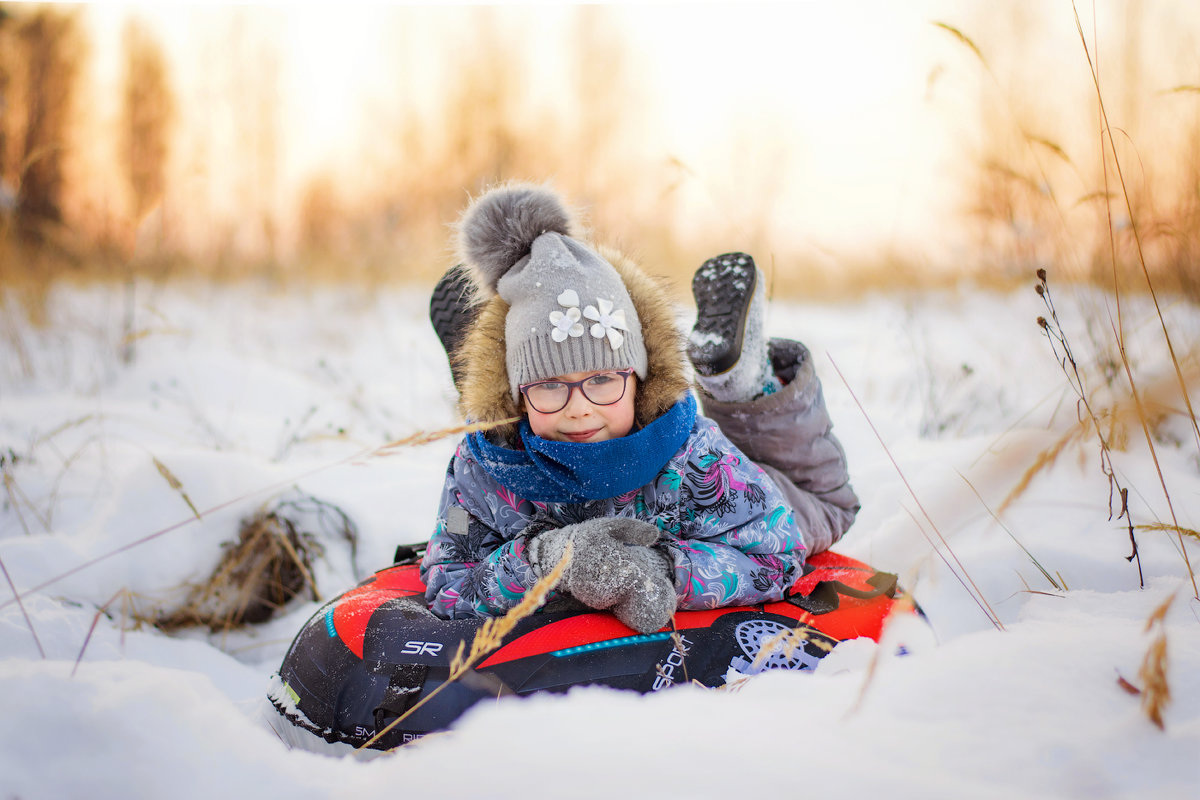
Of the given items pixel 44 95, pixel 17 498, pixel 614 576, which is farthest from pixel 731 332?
pixel 44 95

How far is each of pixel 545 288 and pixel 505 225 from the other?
1.04 feet

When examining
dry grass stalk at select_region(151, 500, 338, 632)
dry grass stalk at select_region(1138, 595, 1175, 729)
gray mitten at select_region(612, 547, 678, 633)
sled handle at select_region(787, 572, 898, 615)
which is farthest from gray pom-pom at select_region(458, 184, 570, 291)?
dry grass stalk at select_region(1138, 595, 1175, 729)

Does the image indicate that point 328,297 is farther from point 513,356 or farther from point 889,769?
point 889,769

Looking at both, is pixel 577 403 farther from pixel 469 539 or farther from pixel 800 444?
pixel 800 444

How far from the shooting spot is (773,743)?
0.79 m

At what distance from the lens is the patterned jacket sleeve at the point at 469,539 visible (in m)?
1.83

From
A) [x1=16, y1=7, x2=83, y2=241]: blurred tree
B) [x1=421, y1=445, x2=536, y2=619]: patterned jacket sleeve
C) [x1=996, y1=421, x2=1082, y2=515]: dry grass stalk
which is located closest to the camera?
[x1=996, y1=421, x2=1082, y2=515]: dry grass stalk

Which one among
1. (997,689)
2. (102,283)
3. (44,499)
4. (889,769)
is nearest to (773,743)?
(889,769)

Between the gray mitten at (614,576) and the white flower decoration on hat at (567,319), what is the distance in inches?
20.7

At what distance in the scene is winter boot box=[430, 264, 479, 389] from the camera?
8.00ft

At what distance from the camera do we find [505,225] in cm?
207

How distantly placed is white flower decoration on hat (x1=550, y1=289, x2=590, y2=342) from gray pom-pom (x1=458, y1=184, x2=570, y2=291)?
1.16 ft

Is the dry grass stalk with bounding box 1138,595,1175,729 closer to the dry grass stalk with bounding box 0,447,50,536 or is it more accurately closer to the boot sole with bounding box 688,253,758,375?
the boot sole with bounding box 688,253,758,375

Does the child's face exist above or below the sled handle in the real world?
above
